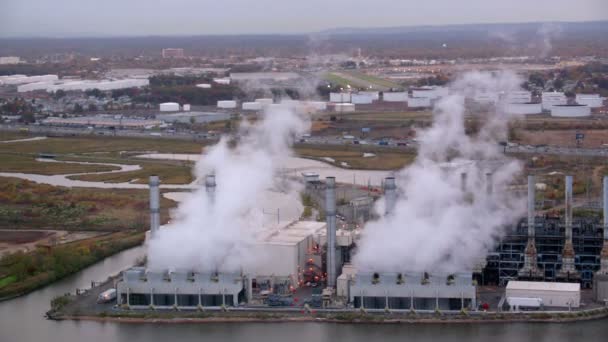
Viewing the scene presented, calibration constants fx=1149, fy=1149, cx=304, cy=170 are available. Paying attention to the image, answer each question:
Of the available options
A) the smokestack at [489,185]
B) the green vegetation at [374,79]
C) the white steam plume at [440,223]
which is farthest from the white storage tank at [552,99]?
the smokestack at [489,185]

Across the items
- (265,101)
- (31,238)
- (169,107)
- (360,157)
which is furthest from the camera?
(169,107)

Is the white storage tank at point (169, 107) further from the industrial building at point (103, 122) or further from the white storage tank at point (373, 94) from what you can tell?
the white storage tank at point (373, 94)

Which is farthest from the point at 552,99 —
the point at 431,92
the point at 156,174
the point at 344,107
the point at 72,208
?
the point at 72,208

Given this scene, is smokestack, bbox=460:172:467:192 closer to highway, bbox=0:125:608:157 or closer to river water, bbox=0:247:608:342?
river water, bbox=0:247:608:342

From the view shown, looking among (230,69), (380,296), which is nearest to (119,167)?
(380,296)

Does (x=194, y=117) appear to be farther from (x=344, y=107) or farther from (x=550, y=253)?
(x=550, y=253)

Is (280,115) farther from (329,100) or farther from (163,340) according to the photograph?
(163,340)
